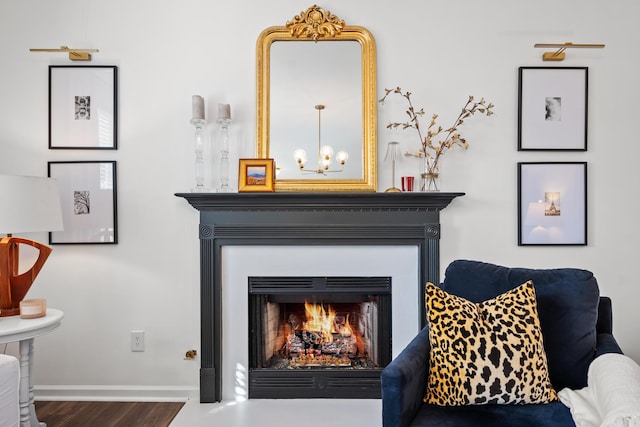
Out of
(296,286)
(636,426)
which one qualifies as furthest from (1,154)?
(636,426)

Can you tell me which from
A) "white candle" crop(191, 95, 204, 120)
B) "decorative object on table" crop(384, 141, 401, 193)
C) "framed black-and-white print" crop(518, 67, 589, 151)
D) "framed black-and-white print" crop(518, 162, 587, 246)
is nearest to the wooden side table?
"white candle" crop(191, 95, 204, 120)

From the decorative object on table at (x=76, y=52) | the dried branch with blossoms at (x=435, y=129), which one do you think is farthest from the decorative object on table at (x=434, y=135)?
the decorative object on table at (x=76, y=52)

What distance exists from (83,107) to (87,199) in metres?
0.55

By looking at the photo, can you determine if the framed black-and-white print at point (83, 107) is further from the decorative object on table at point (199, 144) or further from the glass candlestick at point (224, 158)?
the glass candlestick at point (224, 158)

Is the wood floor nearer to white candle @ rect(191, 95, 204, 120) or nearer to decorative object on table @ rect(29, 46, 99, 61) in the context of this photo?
white candle @ rect(191, 95, 204, 120)

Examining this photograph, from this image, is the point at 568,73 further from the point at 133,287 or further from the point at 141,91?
the point at 133,287

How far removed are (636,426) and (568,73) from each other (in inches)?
84.1

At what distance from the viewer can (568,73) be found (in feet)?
8.89

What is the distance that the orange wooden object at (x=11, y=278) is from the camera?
220 cm

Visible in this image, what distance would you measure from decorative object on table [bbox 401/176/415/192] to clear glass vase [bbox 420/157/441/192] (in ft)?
0.22

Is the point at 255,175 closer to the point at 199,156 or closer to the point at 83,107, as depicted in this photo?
the point at 199,156

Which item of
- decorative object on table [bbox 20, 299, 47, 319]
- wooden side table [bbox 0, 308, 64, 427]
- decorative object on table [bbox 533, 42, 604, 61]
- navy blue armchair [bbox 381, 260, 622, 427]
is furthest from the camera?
decorative object on table [bbox 533, 42, 604, 61]

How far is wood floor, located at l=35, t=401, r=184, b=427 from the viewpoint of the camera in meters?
2.40

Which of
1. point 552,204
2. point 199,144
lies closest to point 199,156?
point 199,144
